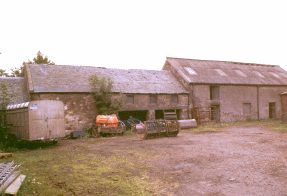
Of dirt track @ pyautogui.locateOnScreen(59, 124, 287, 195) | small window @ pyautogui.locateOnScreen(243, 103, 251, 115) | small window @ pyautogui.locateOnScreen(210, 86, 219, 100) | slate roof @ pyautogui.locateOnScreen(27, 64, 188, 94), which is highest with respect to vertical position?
slate roof @ pyautogui.locateOnScreen(27, 64, 188, 94)

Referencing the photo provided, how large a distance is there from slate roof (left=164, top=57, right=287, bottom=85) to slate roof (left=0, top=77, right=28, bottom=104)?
16.0 meters

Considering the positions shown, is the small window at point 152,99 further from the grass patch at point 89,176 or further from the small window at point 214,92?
the grass patch at point 89,176

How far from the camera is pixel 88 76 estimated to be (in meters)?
23.0

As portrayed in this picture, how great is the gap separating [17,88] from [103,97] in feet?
26.0

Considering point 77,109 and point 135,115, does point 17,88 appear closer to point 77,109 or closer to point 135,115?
point 77,109

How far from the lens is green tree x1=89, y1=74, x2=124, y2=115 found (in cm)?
2036

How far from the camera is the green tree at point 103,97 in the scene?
802 inches

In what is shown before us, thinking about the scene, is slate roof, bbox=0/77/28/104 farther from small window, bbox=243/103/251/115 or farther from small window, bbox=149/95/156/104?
small window, bbox=243/103/251/115

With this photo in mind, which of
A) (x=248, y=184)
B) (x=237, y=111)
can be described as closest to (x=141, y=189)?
→ (x=248, y=184)

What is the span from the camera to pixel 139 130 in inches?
756

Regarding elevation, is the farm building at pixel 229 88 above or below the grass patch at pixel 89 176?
above

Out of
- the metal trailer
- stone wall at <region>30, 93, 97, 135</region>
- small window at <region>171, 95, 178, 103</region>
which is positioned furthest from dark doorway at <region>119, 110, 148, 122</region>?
the metal trailer

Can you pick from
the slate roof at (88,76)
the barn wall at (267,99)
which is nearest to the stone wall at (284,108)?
the barn wall at (267,99)

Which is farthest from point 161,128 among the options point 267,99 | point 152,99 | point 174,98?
point 267,99
